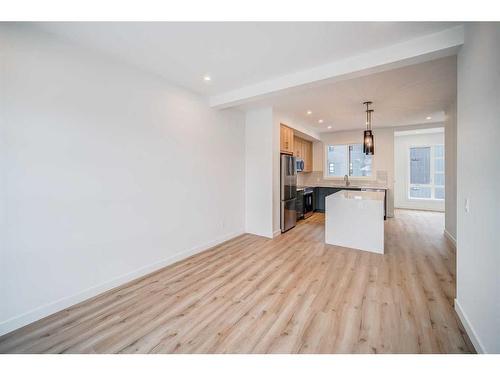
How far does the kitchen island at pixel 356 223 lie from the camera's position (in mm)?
3740

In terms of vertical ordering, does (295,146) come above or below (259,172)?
above

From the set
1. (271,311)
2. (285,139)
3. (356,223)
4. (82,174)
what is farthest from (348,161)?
(82,174)

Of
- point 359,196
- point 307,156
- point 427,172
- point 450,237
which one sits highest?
point 307,156

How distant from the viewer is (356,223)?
393 cm

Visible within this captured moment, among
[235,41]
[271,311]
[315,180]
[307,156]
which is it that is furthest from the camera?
[315,180]

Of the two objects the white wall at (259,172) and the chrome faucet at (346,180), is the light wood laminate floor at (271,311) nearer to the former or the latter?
the white wall at (259,172)

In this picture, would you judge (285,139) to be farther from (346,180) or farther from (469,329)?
(469,329)

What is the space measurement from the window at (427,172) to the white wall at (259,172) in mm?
6394

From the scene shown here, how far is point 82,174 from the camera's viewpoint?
2350mm

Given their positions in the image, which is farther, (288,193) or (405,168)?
(405,168)

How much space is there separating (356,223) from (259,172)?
210 cm

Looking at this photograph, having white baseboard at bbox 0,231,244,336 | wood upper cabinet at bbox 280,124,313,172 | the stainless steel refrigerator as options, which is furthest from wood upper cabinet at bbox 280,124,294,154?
white baseboard at bbox 0,231,244,336

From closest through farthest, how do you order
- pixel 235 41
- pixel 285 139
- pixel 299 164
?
pixel 235 41, pixel 285 139, pixel 299 164

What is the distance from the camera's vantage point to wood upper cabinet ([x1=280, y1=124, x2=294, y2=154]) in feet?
16.5
